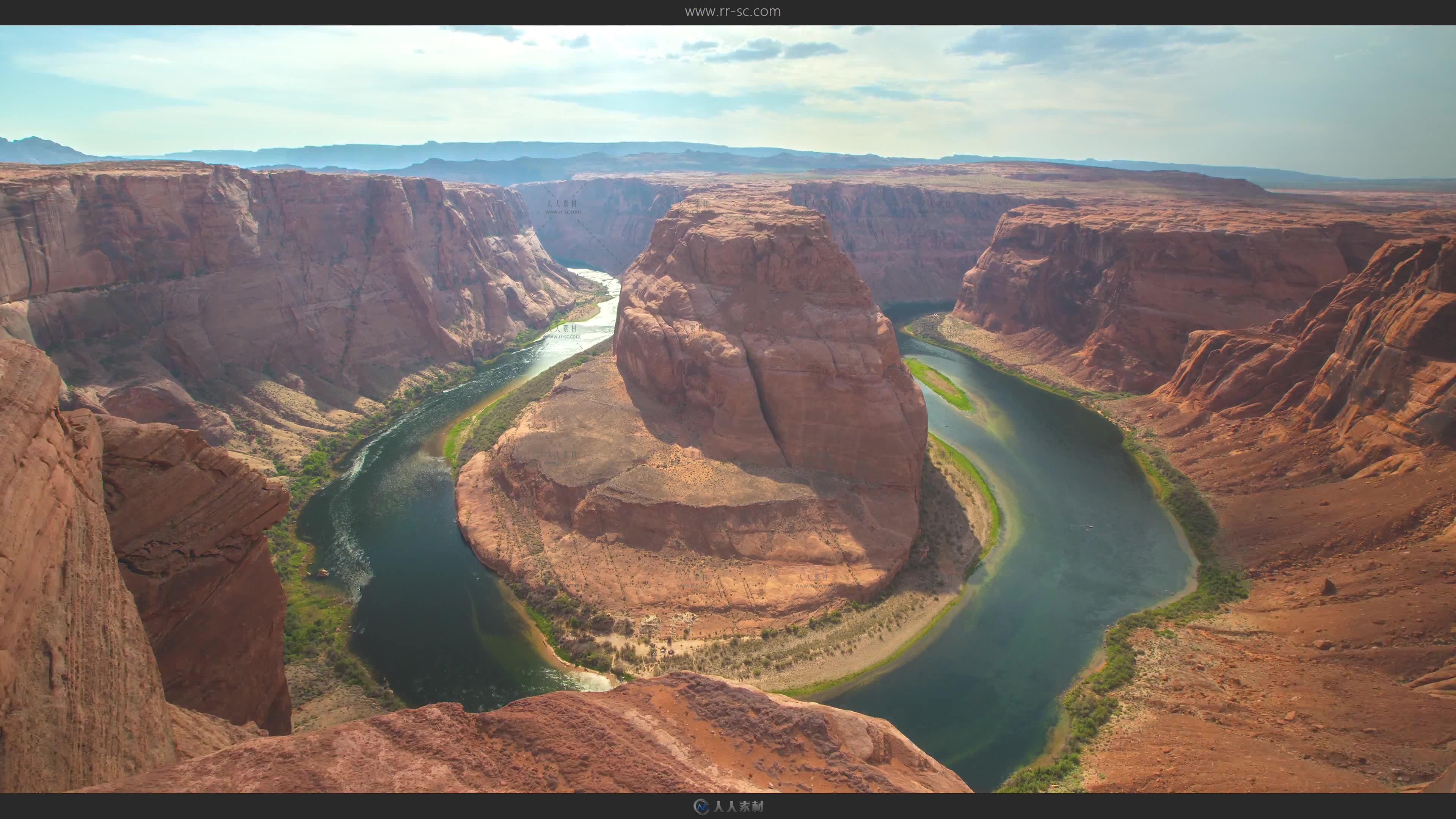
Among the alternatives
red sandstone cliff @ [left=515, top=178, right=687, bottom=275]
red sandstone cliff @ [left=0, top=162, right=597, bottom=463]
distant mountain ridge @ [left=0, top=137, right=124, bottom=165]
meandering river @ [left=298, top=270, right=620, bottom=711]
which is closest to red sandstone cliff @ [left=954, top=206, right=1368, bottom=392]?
meandering river @ [left=298, top=270, right=620, bottom=711]

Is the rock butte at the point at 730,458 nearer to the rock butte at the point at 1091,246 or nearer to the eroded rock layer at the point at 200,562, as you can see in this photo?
the eroded rock layer at the point at 200,562

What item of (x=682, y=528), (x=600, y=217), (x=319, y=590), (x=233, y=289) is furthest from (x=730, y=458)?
(x=600, y=217)

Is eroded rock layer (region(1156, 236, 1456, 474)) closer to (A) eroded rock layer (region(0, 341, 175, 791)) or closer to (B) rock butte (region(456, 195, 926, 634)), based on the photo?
(B) rock butte (region(456, 195, 926, 634))

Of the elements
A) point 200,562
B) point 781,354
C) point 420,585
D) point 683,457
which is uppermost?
point 781,354

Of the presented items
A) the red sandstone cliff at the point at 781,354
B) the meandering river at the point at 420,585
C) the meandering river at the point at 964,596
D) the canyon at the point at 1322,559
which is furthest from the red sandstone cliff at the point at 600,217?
the canyon at the point at 1322,559

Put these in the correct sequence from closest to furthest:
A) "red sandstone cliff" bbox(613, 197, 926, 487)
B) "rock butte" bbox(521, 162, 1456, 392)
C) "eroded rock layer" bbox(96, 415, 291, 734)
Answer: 1. "eroded rock layer" bbox(96, 415, 291, 734)
2. "red sandstone cliff" bbox(613, 197, 926, 487)
3. "rock butte" bbox(521, 162, 1456, 392)

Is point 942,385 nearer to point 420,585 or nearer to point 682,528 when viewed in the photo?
point 682,528
